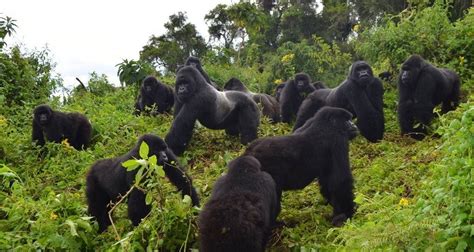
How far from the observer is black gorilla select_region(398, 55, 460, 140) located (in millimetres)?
8062

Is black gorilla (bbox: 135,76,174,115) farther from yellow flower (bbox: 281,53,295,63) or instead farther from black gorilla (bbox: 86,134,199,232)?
yellow flower (bbox: 281,53,295,63)

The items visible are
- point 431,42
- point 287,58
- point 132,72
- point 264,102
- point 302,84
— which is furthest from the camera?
point 287,58

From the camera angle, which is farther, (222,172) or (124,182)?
(222,172)

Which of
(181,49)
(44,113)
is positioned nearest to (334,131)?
(44,113)

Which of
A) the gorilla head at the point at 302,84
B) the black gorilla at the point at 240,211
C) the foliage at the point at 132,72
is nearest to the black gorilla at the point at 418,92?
the gorilla head at the point at 302,84

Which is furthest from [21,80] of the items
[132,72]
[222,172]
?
[222,172]

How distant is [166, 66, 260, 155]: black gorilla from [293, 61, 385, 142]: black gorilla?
81 centimetres

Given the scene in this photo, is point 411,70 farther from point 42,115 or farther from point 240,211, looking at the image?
point 42,115

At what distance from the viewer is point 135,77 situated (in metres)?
13.3

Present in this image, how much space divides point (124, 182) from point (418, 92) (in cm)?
451

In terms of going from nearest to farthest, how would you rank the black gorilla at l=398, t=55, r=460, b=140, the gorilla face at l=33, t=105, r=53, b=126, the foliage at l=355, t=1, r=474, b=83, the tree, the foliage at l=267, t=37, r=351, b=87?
1. the black gorilla at l=398, t=55, r=460, b=140
2. the gorilla face at l=33, t=105, r=53, b=126
3. the foliage at l=355, t=1, r=474, b=83
4. the foliage at l=267, t=37, r=351, b=87
5. the tree

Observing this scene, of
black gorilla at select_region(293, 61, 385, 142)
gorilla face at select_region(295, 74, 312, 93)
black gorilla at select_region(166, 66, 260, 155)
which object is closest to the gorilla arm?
black gorilla at select_region(166, 66, 260, 155)

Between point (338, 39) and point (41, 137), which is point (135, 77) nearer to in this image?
point (41, 137)

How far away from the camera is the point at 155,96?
1112cm
